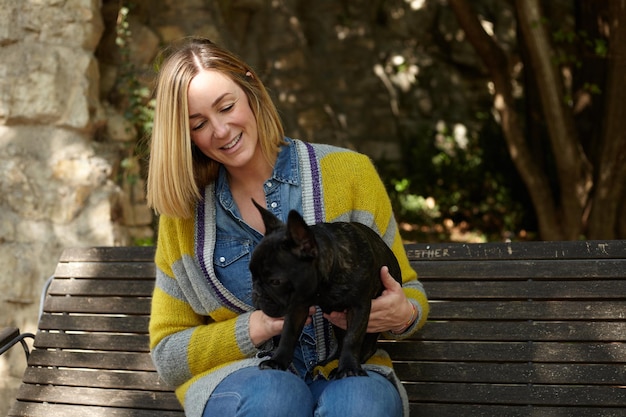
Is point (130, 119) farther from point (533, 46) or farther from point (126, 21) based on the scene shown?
point (533, 46)

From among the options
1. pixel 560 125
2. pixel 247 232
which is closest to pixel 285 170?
pixel 247 232

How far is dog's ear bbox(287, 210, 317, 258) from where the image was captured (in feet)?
6.97

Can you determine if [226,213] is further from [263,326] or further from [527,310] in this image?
[527,310]

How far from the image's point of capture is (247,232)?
9.37 ft

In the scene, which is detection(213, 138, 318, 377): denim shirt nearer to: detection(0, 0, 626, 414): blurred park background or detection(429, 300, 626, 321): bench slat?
detection(0, 0, 626, 414): blurred park background

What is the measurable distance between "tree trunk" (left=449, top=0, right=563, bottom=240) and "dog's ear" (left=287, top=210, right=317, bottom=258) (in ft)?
14.7

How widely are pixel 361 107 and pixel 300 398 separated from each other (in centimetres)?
693

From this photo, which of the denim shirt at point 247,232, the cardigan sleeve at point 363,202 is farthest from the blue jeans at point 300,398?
the cardigan sleeve at point 363,202

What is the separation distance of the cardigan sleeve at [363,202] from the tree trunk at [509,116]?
3706mm

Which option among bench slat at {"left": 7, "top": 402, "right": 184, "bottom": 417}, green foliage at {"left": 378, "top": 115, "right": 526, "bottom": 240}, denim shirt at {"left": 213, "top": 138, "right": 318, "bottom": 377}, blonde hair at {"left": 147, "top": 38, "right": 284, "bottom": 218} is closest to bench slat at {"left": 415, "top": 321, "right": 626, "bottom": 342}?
denim shirt at {"left": 213, "top": 138, "right": 318, "bottom": 377}

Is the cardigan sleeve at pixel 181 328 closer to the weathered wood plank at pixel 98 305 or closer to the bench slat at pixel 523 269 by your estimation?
the weathered wood plank at pixel 98 305

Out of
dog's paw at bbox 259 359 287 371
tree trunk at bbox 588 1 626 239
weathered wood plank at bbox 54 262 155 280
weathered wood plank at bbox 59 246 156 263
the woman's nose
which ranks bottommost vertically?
tree trunk at bbox 588 1 626 239

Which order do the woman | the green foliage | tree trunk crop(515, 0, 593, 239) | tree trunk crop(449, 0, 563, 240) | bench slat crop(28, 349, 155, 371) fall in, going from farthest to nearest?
the green foliage, tree trunk crop(449, 0, 563, 240), tree trunk crop(515, 0, 593, 239), bench slat crop(28, 349, 155, 371), the woman

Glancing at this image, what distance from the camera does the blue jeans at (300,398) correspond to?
234cm
